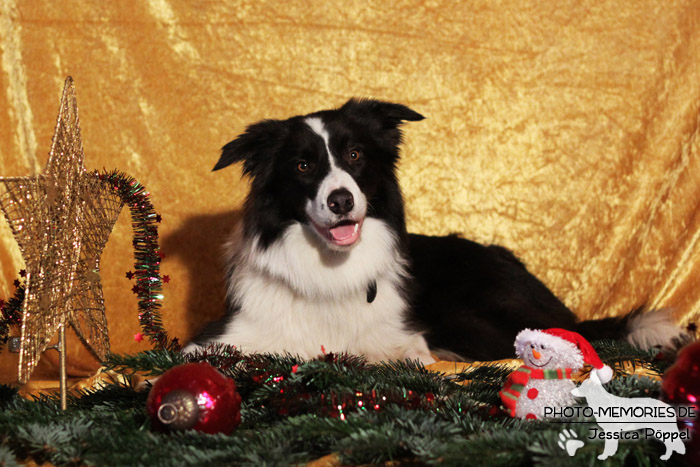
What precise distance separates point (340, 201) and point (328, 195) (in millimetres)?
52

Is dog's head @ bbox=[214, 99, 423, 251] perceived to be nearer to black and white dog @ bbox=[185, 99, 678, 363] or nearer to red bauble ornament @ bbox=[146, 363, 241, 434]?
black and white dog @ bbox=[185, 99, 678, 363]

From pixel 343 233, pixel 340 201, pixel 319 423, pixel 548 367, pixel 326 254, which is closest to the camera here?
pixel 319 423

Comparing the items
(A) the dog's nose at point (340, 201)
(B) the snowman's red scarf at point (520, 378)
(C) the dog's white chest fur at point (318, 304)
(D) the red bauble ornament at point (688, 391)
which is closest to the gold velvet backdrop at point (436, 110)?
(C) the dog's white chest fur at point (318, 304)

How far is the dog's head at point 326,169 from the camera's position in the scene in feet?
8.22

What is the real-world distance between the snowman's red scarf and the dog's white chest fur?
961 millimetres

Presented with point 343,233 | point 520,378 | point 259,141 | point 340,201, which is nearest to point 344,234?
point 343,233

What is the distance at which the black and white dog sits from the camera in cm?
264

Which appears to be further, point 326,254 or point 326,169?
point 326,254

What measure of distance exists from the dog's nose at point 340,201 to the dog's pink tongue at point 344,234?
0.13 meters

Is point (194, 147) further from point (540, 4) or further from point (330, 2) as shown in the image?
point (540, 4)

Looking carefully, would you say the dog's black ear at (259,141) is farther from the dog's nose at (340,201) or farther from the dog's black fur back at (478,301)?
the dog's black fur back at (478,301)

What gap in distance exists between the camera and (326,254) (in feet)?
8.95

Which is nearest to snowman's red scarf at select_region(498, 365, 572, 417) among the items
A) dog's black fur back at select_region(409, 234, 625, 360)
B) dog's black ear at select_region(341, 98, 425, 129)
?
dog's black fur back at select_region(409, 234, 625, 360)

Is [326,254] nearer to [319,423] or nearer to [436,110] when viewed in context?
Result: [319,423]
